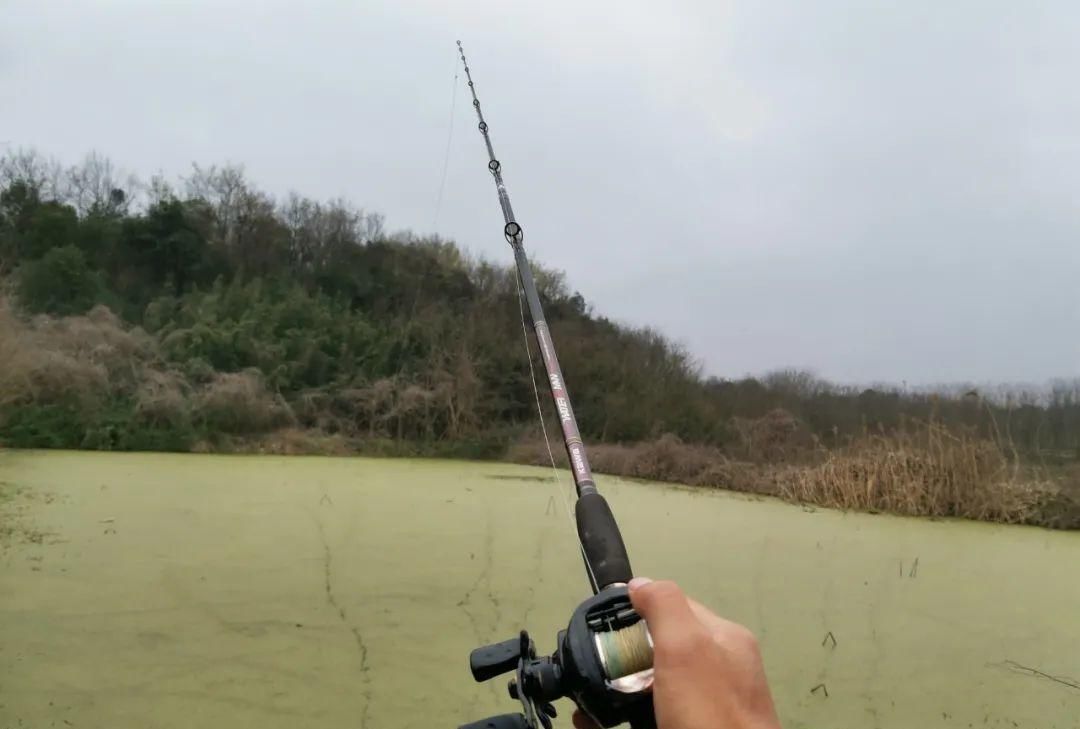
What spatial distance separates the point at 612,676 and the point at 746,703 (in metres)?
0.11

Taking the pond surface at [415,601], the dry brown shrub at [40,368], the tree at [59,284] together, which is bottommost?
the pond surface at [415,601]

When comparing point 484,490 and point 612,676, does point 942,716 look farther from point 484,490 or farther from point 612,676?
point 484,490

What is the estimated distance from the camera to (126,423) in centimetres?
982

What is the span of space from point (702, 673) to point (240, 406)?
10982 mm

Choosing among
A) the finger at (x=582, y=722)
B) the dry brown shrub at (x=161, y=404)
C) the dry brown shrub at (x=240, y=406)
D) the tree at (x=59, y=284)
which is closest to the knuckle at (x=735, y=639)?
the finger at (x=582, y=722)

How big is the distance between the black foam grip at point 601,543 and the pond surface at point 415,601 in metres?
1.70

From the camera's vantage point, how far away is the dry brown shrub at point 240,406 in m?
10.7

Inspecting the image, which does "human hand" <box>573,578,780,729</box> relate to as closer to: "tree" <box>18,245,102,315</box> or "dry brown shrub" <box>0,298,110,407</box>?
"dry brown shrub" <box>0,298,110,407</box>

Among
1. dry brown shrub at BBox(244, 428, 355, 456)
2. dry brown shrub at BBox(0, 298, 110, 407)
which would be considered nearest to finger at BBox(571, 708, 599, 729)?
dry brown shrub at BBox(0, 298, 110, 407)

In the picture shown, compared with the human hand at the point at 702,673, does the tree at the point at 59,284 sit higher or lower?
higher

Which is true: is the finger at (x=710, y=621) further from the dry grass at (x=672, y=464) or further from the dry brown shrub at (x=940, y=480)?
the dry grass at (x=672, y=464)

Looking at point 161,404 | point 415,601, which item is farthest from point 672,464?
point 415,601

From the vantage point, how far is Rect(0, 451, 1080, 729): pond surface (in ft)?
9.19

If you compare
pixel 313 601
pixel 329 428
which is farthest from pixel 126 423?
pixel 313 601
